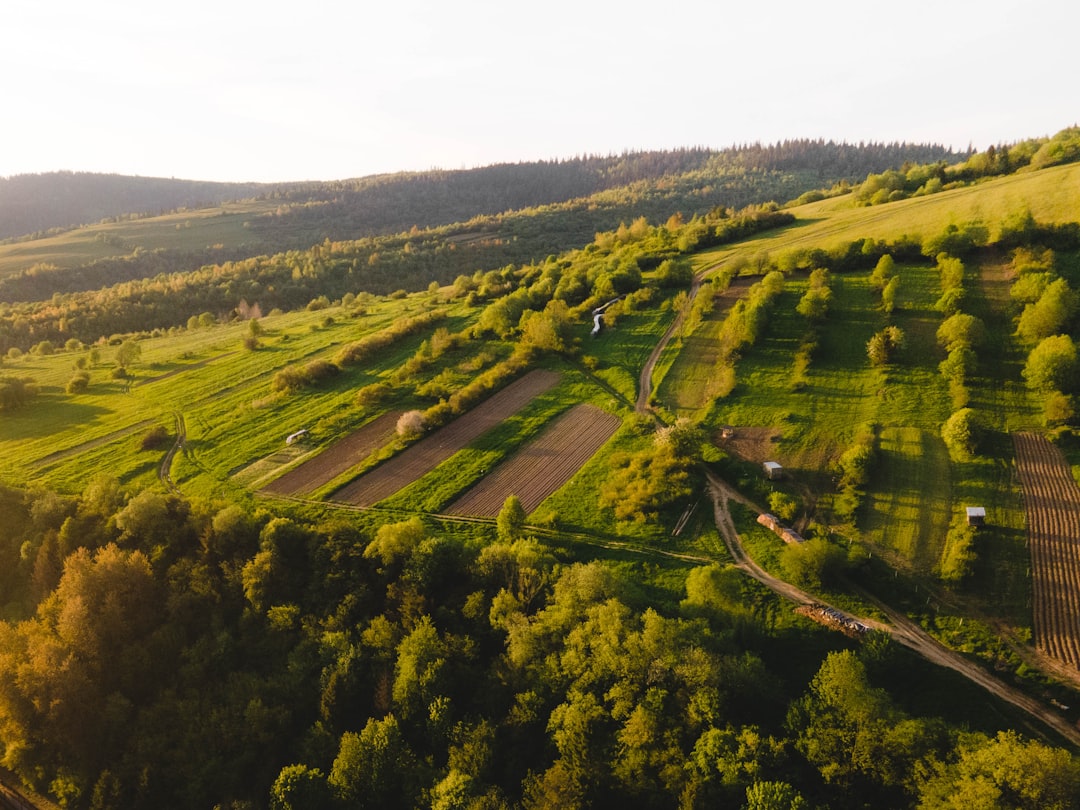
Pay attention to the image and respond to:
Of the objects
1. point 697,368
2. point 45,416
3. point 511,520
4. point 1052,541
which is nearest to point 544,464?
point 511,520

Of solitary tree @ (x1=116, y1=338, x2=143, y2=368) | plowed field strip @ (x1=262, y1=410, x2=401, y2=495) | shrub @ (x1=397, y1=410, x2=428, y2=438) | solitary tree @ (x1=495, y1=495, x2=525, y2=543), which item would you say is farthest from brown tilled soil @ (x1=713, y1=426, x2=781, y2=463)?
solitary tree @ (x1=116, y1=338, x2=143, y2=368)

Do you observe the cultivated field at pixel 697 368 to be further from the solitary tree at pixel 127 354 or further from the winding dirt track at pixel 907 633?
the solitary tree at pixel 127 354

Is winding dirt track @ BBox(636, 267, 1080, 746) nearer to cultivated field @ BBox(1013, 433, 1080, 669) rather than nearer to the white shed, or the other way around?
the white shed

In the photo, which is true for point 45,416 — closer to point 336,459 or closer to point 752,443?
point 336,459

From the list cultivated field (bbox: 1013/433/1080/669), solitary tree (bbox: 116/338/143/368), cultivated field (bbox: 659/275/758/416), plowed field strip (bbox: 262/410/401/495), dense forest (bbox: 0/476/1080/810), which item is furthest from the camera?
solitary tree (bbox: 116/338/143/368)

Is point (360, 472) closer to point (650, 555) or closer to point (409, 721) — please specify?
point (409, 721)

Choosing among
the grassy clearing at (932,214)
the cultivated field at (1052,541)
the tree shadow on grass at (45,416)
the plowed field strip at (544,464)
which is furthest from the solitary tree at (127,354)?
the cultivated field at (1052,541)

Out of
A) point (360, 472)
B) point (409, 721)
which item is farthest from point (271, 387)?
point (409, 721)
